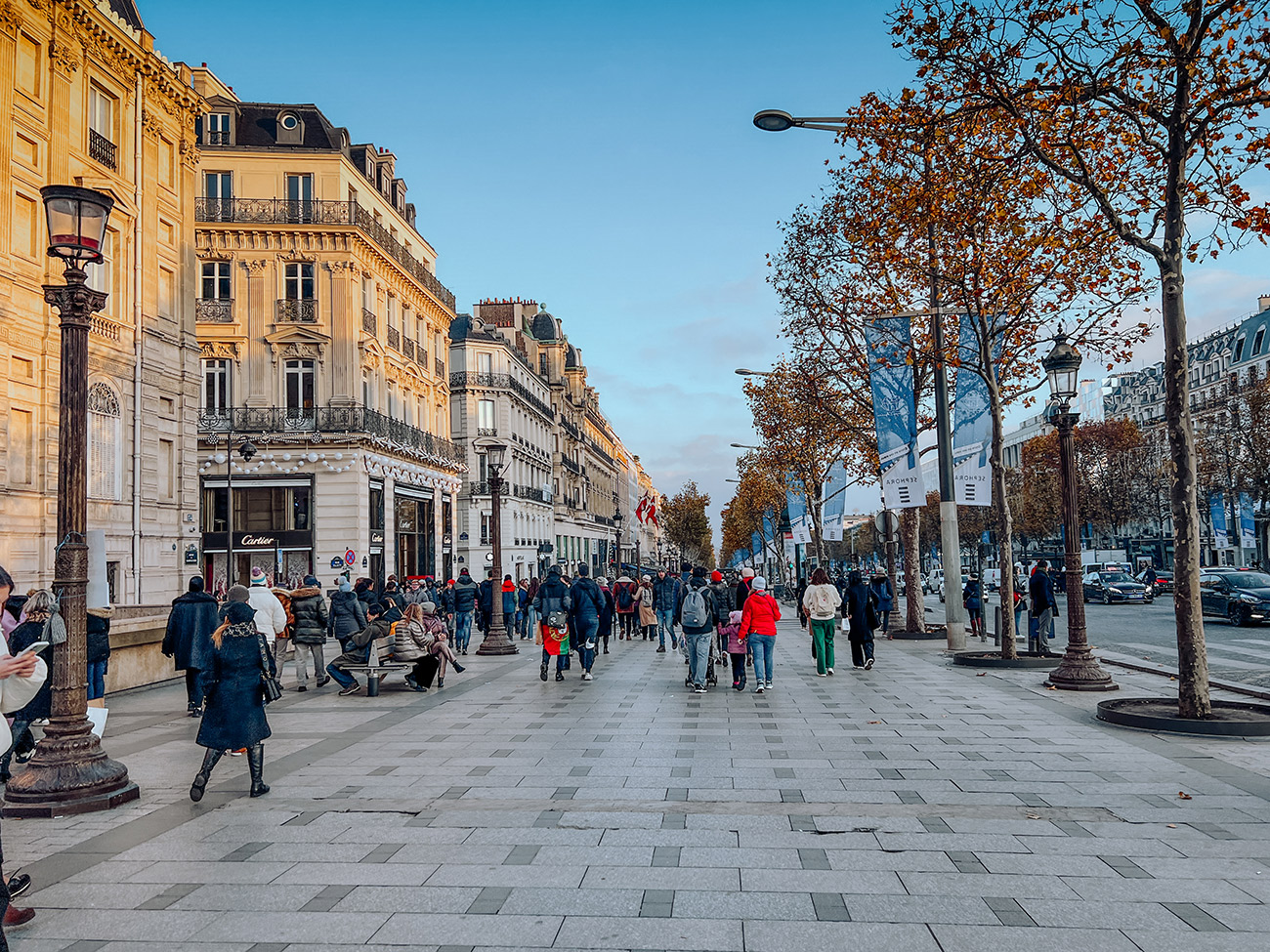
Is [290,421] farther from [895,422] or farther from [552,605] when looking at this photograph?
[895,422]

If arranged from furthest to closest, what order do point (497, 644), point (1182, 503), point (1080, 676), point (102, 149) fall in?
1. point (102, 149)
2. point (497, 644)
3. point (1080, 676)
4. point (1182, 503)

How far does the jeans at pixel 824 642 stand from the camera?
647 inches

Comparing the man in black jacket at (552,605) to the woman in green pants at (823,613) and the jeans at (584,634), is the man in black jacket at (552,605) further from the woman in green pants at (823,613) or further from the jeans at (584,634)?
the woman in green pants at (823,613)

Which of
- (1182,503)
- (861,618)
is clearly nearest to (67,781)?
(1182,503)

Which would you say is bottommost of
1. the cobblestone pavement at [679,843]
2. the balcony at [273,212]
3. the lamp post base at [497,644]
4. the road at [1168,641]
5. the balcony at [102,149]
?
the road at [1168,641]

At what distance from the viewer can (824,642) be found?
1648cm

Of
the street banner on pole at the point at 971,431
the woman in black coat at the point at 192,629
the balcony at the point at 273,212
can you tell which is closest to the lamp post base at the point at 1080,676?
the street banner on pole at the point at 971,431

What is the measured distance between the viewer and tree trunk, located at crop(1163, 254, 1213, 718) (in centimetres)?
980

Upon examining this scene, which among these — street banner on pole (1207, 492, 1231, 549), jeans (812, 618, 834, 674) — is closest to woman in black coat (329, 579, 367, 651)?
jeans (812, 618, 834, 674)

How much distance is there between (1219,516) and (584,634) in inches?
1935

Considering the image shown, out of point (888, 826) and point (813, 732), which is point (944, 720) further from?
point (888, 826)

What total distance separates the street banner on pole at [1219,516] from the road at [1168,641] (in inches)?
A: 853

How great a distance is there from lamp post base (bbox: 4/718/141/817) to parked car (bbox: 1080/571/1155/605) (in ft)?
126

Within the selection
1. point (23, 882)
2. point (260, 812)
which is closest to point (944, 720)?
point (260, 812)
